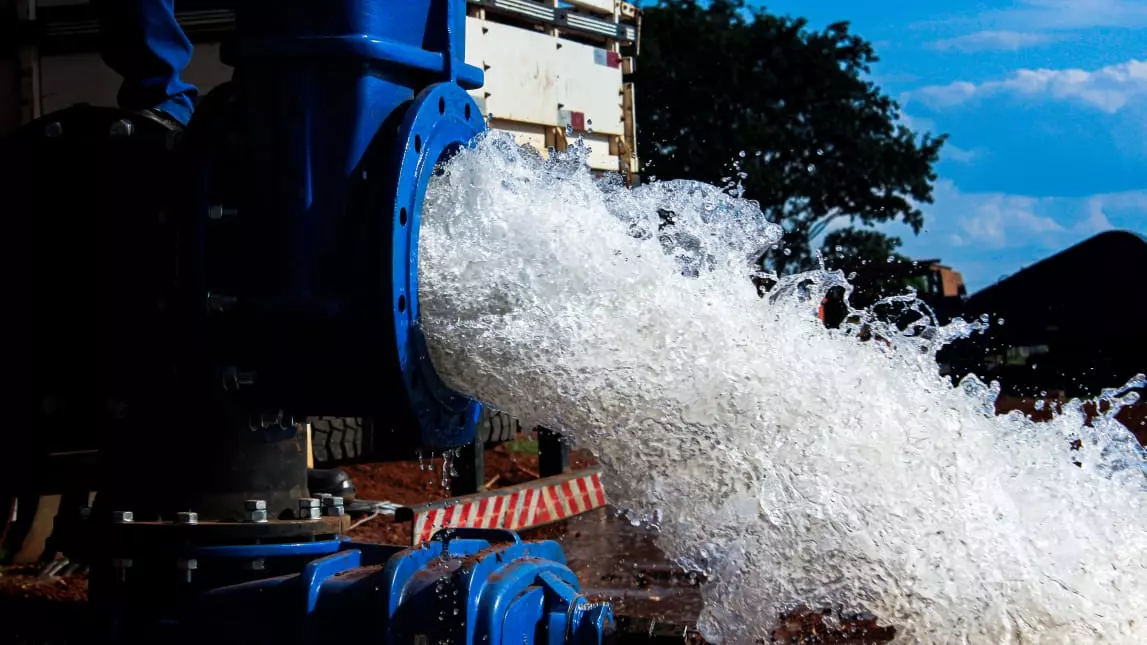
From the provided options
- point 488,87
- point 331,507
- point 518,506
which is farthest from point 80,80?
point 331,507

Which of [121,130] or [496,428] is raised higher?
[121,130]

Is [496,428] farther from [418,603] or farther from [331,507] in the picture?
[418,603]

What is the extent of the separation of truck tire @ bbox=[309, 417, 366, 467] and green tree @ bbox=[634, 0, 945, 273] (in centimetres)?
1484

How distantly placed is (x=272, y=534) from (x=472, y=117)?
1036 mm

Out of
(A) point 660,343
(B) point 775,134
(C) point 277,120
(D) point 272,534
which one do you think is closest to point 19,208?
(C) point 277,120

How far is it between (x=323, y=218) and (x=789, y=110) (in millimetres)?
21091

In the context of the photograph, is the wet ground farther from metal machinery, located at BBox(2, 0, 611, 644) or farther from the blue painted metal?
the blue painted metal

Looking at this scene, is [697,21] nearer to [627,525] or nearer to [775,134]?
[775,134]

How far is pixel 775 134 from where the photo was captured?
21.4 m

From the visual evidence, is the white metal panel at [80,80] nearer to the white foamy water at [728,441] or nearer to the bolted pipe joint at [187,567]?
the white foamy water at [728,441]

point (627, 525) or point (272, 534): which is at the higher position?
point (272, 534)

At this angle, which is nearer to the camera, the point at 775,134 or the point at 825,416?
the point at 825,416

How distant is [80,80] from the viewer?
229 inches

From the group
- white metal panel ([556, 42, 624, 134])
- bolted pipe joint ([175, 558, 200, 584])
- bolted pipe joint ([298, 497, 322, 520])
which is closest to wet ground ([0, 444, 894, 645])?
bolted pipe joint ([175, 558, 200, 584])
